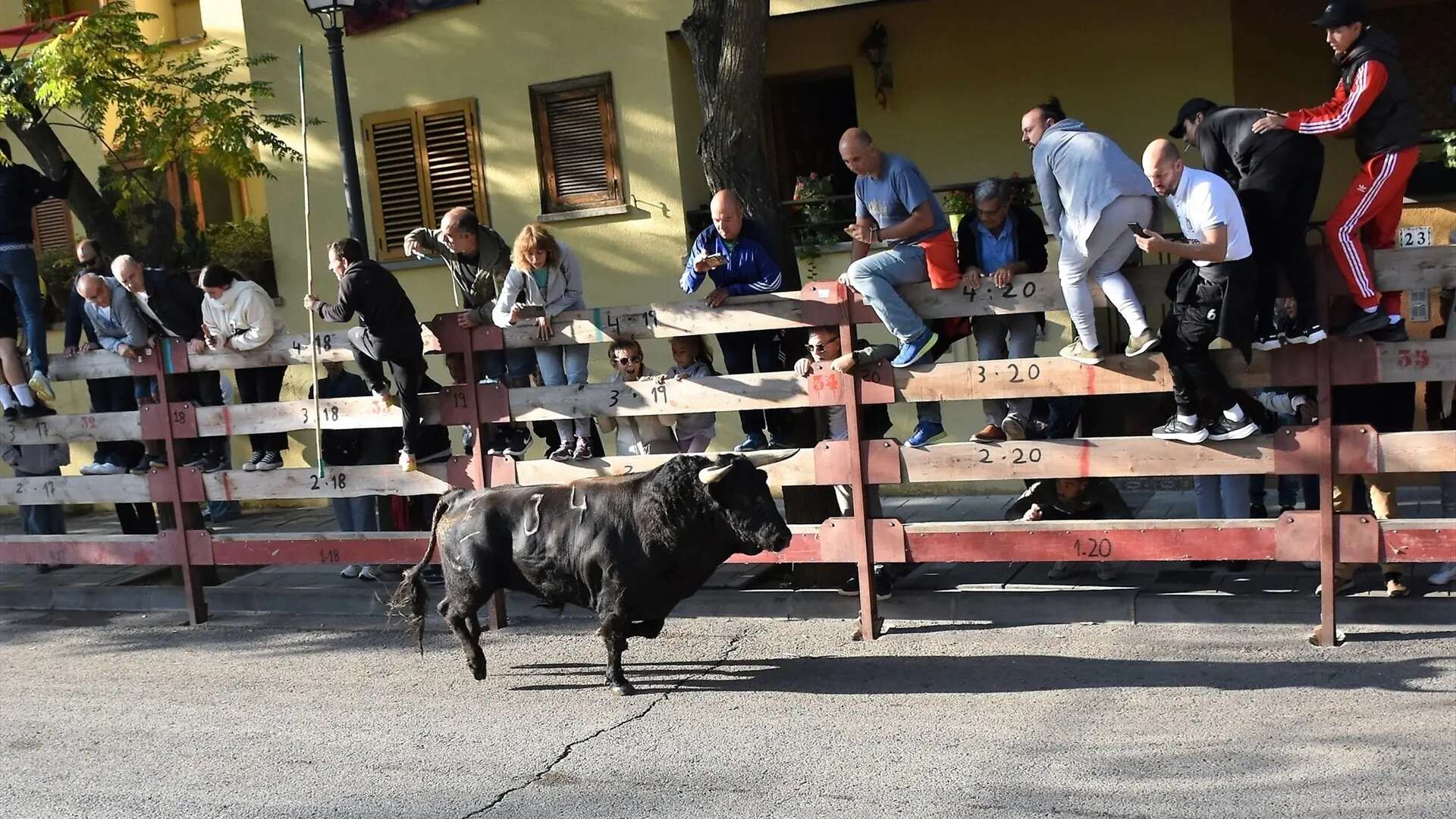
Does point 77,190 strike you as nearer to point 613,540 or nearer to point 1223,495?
point 613,540

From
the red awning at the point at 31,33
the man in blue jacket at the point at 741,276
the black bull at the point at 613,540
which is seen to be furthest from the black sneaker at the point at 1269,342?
the red awning at the point at 31,33

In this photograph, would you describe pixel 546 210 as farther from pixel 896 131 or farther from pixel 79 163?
pixel 79 163

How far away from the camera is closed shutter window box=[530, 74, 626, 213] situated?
531 inches

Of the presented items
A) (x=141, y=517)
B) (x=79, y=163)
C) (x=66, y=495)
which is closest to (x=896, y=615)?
(x=66, y=495)

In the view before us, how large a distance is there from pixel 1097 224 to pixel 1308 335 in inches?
46.4

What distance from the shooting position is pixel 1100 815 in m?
5.29

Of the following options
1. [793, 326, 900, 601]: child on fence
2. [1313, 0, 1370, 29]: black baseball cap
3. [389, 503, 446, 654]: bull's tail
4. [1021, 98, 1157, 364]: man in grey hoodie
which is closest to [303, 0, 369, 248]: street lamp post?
[389, 503, 446, 654]: bull's tail

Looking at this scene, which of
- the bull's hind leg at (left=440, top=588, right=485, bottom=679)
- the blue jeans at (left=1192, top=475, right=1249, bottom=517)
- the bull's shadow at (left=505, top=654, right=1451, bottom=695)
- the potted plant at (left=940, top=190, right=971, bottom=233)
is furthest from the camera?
the potted plant at (left=940, top=190, right=971, bottom=233)

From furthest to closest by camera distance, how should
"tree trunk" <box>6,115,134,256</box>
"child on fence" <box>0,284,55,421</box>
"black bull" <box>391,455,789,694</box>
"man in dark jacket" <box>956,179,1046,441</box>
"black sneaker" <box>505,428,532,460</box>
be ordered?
"tree trunk" <box>6,115,134,256</box>
"child on fence" <box>0,284,55,421</box>
"black sneaker" <box>505,428,532,460</box>
"man in dark jacket" <box>956,179,1046,441</box>
"black bull" <box>391,455,789,694</box>

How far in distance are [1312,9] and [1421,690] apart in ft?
27.8

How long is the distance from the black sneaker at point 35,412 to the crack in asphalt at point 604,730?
5778 millimetres

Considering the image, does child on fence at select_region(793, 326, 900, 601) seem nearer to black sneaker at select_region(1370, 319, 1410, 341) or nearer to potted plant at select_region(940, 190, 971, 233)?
black sneaker at select_region(1370, 319, 1410, 341)

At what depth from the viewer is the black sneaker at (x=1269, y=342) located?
705 cm

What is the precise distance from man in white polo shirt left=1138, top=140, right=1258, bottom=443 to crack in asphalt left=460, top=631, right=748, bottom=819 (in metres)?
2.85
